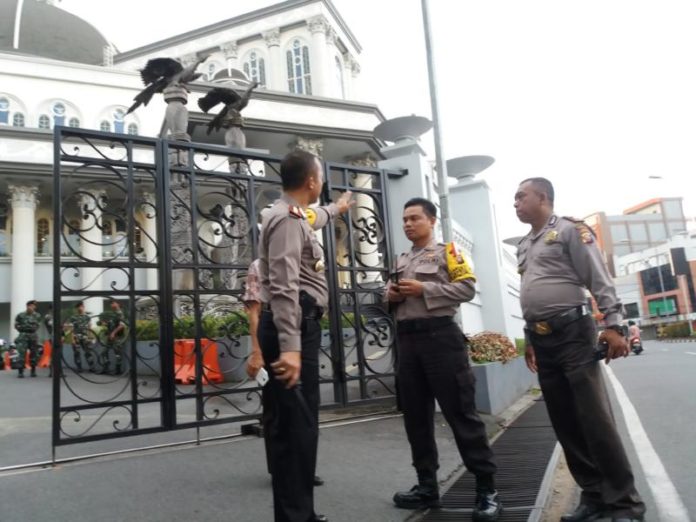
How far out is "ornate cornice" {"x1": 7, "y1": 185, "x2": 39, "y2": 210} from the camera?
2233cm

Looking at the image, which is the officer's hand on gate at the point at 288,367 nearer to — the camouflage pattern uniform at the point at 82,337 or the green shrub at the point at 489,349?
the camouflage pattern uniform at the point at 82,337

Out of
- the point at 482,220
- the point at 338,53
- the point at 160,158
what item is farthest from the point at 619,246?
the point at 160,158

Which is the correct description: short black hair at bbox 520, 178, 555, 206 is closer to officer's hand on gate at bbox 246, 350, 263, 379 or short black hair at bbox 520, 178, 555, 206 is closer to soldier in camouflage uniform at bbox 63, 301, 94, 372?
officer's hand on gate at bbox 246, 350, 263, 379

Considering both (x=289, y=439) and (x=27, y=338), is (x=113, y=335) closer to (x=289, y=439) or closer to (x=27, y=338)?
(x=289, y=439)

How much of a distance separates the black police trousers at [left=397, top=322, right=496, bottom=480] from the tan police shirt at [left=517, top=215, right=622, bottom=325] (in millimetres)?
513

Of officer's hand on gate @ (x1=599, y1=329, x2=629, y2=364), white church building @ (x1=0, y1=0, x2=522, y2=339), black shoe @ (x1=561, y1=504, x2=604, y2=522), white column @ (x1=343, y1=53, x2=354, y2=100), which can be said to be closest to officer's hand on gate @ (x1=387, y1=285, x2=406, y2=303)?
officer's hand on gate @ (x1=599, y1=329, x2=629, y2=364)

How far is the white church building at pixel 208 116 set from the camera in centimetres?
966

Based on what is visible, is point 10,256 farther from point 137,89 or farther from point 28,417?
point 28,417

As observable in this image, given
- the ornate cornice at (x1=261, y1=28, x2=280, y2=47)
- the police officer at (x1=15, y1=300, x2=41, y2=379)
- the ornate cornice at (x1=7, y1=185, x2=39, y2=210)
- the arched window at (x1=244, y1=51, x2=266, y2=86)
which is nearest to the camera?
the police officer at (x1=15, y1=300, x2=41, y2=379)

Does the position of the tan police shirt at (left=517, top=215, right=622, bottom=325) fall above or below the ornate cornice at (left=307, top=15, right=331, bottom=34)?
below

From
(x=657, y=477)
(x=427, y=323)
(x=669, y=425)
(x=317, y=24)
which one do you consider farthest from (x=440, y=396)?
(x=317, y=24)

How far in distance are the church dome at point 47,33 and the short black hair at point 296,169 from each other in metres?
36.3

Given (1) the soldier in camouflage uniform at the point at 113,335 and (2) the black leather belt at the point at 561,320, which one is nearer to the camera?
(2) the black leather belt at the point at 561,320

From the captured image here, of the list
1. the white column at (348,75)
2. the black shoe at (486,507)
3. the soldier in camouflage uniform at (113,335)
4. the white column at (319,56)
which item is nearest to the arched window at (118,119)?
the white column at (319,56)
